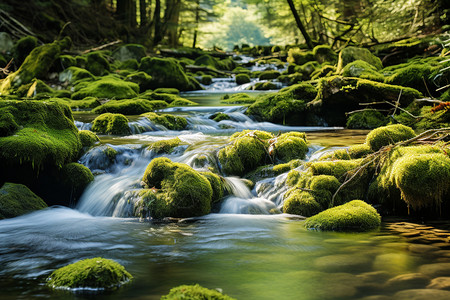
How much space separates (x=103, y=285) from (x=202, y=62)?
25.6 m

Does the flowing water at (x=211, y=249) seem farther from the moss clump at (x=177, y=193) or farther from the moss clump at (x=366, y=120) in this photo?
the moss clump at (x=366, y=120)

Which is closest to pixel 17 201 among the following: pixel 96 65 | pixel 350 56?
pixel 350 56

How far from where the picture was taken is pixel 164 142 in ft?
25.4

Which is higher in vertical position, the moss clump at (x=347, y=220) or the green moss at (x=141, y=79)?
the green moss at (x=141, y=79)

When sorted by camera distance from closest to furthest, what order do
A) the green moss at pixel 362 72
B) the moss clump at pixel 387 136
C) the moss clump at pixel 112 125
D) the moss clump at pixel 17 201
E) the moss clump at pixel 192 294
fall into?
the moss clump at pixel 192 294
the moss clump at pixel 17 201
the moss clump at pixel 387 136
the moss clump at pixel 112 125
the green moss at pixel 362 72

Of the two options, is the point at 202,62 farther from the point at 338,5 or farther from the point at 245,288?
the point at 245,288

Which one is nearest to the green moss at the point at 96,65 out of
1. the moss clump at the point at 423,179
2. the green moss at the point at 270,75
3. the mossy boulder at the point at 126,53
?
the mossy boulder at the point at 126,53

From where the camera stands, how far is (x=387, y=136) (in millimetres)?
6152

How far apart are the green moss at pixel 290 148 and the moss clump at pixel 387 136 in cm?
118

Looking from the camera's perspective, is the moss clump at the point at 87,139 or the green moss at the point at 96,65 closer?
the moss clump at the point at 87,139

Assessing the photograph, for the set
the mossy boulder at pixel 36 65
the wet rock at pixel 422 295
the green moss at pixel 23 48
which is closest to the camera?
the wet rock at pixel 422 295

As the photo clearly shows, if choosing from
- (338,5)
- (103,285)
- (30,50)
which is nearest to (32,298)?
(103,285)

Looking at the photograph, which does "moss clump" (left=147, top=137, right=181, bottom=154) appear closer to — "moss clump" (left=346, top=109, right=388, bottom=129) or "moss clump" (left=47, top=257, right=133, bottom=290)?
"moss clump" (left=47, top=257, right=133, bottom=290)

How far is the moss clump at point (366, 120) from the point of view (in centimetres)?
1020
